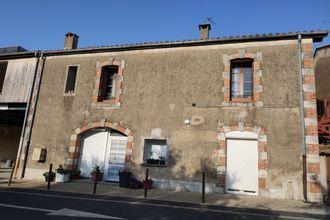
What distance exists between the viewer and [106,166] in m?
11.0

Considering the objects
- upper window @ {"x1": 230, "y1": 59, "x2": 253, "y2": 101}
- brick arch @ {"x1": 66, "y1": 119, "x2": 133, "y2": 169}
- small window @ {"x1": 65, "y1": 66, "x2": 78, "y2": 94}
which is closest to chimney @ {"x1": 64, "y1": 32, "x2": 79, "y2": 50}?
small window @ {"x1": 65, "y1": 66, "x2": 78, "y2": 94}

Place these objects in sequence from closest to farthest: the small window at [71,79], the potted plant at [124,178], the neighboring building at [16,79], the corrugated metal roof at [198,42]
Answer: the corrugated metal roof at [198,42] < the potted plant at [124,178] < the small window at [71,79] < the neighboring building at [16,79]

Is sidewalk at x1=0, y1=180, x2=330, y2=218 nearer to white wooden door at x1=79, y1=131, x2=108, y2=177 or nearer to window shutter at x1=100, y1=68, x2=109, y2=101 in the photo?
white wooden door at x1=79, y1=131, x2=108, y2=177

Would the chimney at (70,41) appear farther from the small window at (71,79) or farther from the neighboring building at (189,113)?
the small window at (71,79)

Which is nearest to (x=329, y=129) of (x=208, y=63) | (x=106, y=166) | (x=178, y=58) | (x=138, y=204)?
(x=208, y=63)

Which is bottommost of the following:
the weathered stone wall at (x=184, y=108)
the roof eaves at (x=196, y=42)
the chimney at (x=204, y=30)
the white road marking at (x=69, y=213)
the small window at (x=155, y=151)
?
the white road marking at (x=69, y=213)

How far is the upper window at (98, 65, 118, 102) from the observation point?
1173 centimetres

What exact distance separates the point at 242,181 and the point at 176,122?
304cm

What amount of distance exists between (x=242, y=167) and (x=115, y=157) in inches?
193

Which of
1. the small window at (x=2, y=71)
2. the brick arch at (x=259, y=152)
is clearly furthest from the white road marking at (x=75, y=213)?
the small window at (x=2, y=71)

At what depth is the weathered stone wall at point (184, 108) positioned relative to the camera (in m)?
8.98

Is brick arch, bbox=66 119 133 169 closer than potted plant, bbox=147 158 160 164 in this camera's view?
No

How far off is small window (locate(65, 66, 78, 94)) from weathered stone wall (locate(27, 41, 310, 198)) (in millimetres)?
252

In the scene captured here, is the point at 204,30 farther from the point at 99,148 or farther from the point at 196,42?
the point at 99,148
